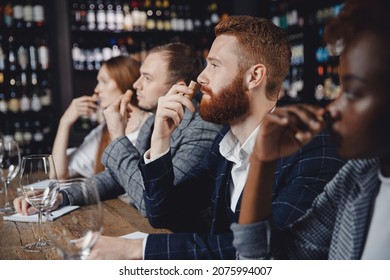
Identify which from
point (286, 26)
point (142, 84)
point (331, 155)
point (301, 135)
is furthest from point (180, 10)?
point (301, 135)

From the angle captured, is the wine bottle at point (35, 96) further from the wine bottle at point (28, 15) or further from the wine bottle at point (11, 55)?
the wine bottle at point (28, 15)

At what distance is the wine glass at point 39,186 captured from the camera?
3.64 ft

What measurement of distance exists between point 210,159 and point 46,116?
3.19m

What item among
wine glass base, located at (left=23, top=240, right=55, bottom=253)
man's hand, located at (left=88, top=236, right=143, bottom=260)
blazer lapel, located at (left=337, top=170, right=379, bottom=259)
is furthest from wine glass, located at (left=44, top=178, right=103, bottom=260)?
blazer lapel, located at (left=337, top=170, right=379, bottom=259)

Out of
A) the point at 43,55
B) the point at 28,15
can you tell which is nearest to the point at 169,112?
the point at 43,55

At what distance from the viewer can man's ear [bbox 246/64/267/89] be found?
136 centimetres

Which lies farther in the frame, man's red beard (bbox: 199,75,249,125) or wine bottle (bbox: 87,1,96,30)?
wine bottle (bbox: 87,1,96,30)

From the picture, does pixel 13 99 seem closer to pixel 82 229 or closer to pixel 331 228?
pixel 82 229

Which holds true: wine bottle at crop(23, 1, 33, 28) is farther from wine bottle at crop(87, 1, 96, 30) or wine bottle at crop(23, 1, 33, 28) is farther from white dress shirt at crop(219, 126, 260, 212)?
white dress shirt at crop(219, 126, 260, 212)

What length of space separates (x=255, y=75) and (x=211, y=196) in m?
0.42

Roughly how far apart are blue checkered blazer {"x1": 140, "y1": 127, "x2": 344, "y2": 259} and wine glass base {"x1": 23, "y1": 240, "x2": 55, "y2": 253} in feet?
0.90

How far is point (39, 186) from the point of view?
1.13 meters

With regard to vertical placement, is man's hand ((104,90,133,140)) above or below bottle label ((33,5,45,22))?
below

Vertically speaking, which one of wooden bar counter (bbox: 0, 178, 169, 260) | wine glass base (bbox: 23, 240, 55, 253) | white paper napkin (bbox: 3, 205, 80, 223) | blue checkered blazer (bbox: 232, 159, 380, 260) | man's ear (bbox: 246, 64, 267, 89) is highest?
man's ear (bbox: 246, 64, 267, 89)
